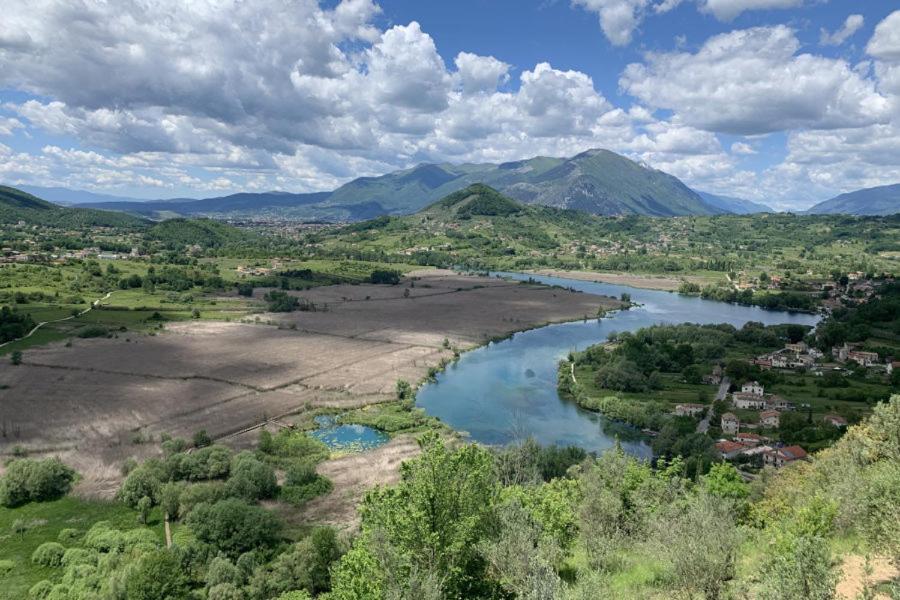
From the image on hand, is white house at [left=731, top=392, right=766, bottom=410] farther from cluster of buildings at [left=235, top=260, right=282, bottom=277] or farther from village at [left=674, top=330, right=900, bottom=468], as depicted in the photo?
cluster of buildings at [left=235, top=260, right=282, bottom=277]

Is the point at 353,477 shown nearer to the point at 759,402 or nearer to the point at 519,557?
the point at 519,557

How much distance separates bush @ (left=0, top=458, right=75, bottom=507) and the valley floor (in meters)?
1.84

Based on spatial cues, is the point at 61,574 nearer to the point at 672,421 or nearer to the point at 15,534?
the point at 15,534

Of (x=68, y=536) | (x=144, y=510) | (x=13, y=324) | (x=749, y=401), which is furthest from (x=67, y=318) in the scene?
(x=749, y=401)

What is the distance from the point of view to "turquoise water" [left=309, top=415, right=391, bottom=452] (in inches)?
2122

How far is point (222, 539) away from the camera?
34094 mm

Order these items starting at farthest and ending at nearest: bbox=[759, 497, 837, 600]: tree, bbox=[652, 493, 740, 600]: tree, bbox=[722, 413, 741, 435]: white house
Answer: bbox=[722, 413, 741, 435]: white house < bbox=[652, 493, 740, 600]: tree < bbox=[759, 497, 837, 600]: tree

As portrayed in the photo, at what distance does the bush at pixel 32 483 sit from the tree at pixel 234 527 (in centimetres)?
1400

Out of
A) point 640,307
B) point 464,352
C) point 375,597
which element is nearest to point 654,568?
point 375,597

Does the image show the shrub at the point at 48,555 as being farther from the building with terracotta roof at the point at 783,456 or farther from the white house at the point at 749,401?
the white house at the point at 749,401

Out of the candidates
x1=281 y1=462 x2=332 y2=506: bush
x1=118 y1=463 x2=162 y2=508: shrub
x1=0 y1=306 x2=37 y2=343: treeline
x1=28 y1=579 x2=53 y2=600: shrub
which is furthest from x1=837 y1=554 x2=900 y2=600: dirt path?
x1=0 y1=306 x2=37 y2=343: treeline

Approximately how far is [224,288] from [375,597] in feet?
476

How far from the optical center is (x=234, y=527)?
3459 centimetres

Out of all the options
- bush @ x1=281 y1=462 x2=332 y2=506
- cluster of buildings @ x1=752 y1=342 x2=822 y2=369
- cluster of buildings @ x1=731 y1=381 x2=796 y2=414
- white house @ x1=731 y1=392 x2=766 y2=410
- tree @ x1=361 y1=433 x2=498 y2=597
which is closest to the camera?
tree @ x1=361 y1=433 x2=498 y2=597
